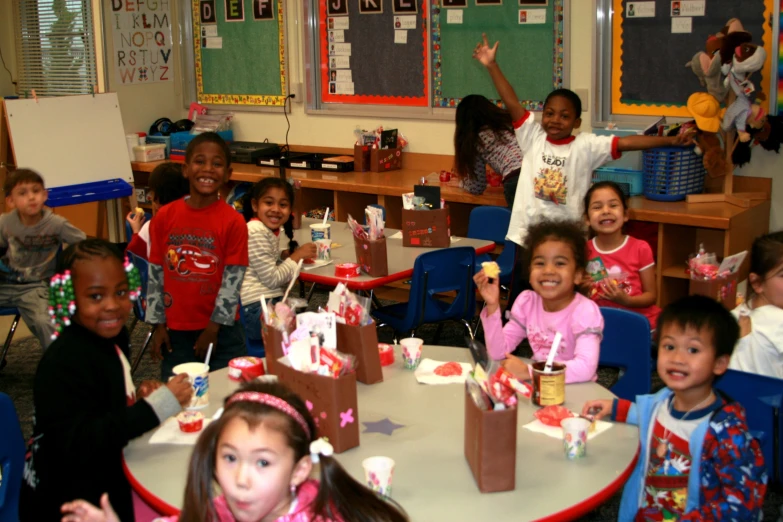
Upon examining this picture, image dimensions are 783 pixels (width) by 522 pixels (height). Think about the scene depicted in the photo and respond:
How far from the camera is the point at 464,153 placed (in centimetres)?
522

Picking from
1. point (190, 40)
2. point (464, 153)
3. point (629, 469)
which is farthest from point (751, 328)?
point (190, 40)

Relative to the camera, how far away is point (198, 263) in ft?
10.9

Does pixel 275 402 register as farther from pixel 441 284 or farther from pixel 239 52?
pixel 239 52

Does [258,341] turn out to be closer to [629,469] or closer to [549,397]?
[549,397]

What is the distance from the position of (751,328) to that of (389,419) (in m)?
1.25

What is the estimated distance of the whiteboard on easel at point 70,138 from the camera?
641 centimetres

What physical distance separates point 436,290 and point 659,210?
4.56 feet

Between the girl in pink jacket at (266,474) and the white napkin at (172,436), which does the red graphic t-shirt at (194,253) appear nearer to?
the white napkin at (172,436)

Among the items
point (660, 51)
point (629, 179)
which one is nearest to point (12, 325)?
point (629, 179)

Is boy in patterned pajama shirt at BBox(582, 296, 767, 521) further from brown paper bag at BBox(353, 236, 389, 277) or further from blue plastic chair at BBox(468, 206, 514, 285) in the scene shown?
blue plastic chair at BBox(468, 206, 514, 285)

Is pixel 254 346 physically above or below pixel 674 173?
below

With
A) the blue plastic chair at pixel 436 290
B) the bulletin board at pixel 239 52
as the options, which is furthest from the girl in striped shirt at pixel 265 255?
the bulletin board at pixel 239 52

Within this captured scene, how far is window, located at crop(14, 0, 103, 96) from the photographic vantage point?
24.3ft

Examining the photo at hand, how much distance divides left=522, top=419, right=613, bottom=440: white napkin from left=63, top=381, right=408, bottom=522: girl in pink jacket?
2.17 feet
